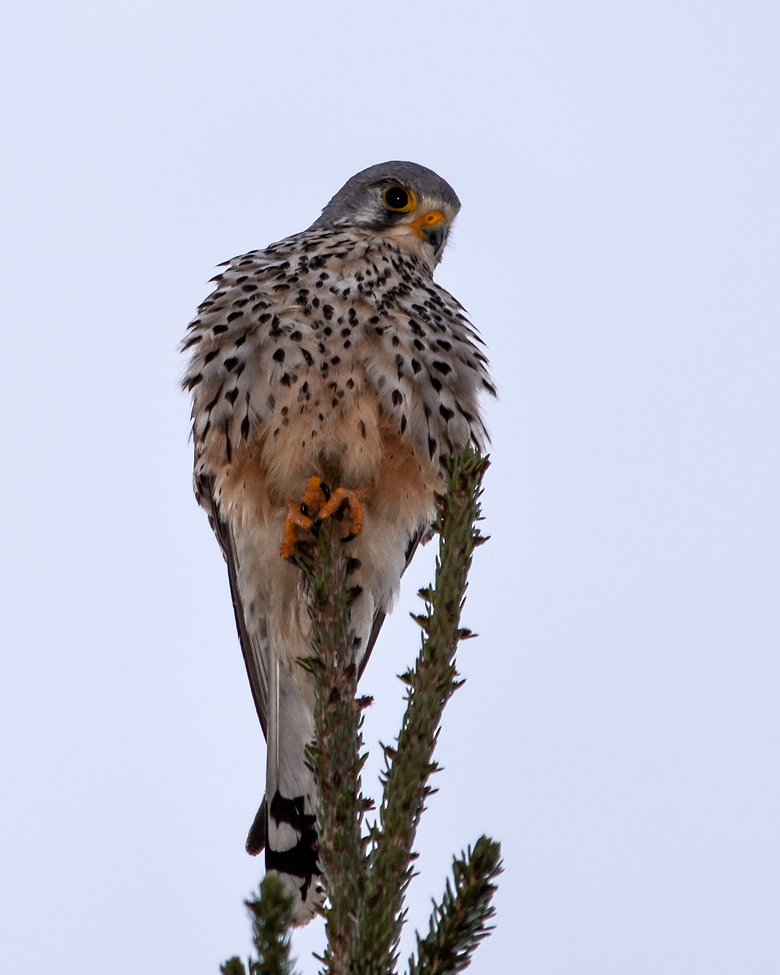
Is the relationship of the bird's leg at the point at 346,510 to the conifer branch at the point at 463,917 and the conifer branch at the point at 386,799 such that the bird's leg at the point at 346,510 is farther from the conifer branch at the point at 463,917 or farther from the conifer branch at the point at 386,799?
the conifer branch at the point at 463,917

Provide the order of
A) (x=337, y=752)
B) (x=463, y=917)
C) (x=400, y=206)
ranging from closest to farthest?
(x=463, y=917) < (x=337, y=752) < (x=400, y=206)

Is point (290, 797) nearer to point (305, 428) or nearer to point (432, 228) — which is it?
point (305, 428)

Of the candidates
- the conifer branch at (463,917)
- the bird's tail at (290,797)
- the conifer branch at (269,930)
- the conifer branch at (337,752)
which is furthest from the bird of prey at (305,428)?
the conifer branch at (269,930)

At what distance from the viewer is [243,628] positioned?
11.3 ft

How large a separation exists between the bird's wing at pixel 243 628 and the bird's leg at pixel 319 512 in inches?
23.2

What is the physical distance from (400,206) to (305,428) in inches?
62.7

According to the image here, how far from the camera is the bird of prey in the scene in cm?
299

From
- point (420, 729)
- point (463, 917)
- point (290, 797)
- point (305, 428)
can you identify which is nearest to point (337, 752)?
point (420, 729)

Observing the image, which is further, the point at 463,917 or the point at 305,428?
the point at 305,428

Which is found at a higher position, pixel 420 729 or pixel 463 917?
pixel 420 729

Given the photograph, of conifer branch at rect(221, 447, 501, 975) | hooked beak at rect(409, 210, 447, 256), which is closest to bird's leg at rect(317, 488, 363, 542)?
conifer branch at rect(221, 447, 501, 975)

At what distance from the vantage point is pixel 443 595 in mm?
1888

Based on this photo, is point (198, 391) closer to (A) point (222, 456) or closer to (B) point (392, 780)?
(A) point (222, 456)

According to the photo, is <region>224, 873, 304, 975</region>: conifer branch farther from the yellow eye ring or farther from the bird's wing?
the yellow eye ring
